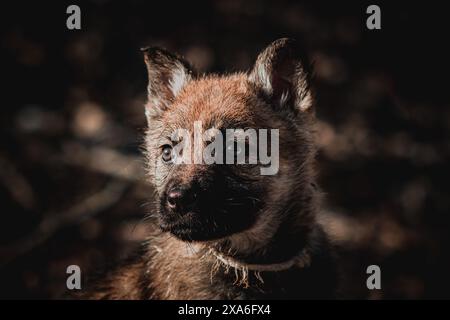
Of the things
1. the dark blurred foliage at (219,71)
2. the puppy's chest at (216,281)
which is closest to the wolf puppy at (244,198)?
the puppy's chest at (216,281)

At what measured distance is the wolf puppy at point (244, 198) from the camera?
3471 mm

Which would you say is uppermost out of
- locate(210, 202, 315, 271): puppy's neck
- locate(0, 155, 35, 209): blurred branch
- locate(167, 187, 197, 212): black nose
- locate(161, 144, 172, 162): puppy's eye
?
locate(161, 144, 172, 162): puppy's eye

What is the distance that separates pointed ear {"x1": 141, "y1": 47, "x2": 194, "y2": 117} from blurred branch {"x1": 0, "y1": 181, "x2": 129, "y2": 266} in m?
2.37

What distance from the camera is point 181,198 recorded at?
325cm

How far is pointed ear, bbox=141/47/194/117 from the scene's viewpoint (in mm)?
4102

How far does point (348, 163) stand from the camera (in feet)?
23.1

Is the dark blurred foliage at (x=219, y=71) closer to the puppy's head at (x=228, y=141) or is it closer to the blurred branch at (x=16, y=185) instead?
the blurred branch at (x=16, y=185)

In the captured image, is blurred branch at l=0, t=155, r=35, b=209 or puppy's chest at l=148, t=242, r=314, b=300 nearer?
puppy's chest at l=148, t=242, r=314, b=300

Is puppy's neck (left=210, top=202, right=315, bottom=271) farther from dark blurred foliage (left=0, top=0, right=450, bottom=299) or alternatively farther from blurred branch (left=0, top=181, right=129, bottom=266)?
blurred branch (left=0, top=181, right=129, bottom=266)

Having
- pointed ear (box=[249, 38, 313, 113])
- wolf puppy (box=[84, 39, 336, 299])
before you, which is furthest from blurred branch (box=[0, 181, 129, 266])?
pointed ear (box=[249, 38, 313, 113])

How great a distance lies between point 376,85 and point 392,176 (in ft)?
3.60

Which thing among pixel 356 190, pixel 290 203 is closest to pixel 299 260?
pixel 290 203

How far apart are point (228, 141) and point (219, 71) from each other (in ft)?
11.5

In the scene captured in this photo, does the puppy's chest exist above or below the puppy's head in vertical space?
below
